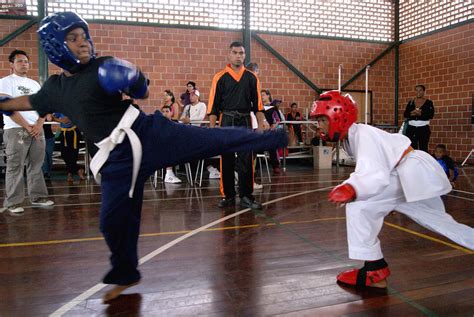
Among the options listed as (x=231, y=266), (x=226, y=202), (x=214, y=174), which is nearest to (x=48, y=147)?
(x=214, y=174)

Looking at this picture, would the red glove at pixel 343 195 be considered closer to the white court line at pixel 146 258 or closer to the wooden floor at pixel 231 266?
the wooden floor at pixel 231 266

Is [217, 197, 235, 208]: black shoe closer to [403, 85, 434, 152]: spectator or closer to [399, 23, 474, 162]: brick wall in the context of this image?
[403, 85, 434, 152]: spectator

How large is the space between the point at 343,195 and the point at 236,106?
2.77 meters

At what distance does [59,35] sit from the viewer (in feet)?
5.90

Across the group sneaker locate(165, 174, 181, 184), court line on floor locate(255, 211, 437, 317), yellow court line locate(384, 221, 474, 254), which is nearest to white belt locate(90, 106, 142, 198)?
court line on floor locate(255, 211, 437, 317)

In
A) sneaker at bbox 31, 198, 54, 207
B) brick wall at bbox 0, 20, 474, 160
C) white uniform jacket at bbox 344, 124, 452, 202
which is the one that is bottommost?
sneaker at bbox 31, 198, 54, 207

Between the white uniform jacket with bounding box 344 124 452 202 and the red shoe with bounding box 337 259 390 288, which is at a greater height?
the white uniform jacket with bounding box 344 124 452 202

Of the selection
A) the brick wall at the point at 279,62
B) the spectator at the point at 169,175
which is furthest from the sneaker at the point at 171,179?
the brick wall at the point at 279,62

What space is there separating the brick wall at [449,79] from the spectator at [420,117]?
2401 millimetres

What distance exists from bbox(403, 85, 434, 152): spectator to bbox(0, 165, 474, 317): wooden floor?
12.4 ft

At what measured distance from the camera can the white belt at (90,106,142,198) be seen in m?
1.77

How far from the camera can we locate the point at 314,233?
10.3 ft

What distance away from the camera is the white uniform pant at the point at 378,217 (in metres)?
1.97

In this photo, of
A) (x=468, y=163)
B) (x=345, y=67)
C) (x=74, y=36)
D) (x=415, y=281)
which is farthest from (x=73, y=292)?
(x=345, y=67)
